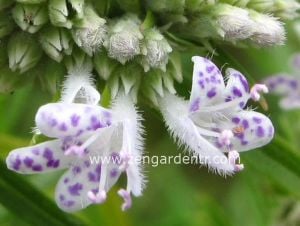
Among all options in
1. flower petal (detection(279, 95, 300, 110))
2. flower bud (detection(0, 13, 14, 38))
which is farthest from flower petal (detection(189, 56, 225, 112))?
flower petal (detection(279, 95, 300, 110))

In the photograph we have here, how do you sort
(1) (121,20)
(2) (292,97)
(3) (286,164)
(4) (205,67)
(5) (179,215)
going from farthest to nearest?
(5) (179,215) → (2) (292,97) → (3) (286,164) → (1) (121,20) → (4) (205,67)

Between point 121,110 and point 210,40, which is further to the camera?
point 210,40

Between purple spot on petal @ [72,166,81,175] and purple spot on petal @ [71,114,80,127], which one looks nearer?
purple spot on petal @ [71,114,80,127]

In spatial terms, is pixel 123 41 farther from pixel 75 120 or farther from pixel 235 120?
pixel 235 120

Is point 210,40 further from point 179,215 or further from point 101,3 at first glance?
point 179,215

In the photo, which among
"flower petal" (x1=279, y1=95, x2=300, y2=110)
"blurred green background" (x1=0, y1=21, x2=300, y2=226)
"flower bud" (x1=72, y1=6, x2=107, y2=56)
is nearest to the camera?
"flower bud" (x1=72, y1=6, x2=107, y2=56)

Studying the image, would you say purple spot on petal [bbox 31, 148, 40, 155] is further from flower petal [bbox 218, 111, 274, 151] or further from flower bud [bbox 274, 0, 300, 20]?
flower bud [bbox 274, 0, 300, 20]

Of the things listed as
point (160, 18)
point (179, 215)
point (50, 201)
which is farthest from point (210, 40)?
point (179, 215)

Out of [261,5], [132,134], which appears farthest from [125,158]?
[261,5]

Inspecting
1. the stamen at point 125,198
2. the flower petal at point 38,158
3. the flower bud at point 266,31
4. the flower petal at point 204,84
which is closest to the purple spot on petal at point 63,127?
the flower petal at point 38,158
